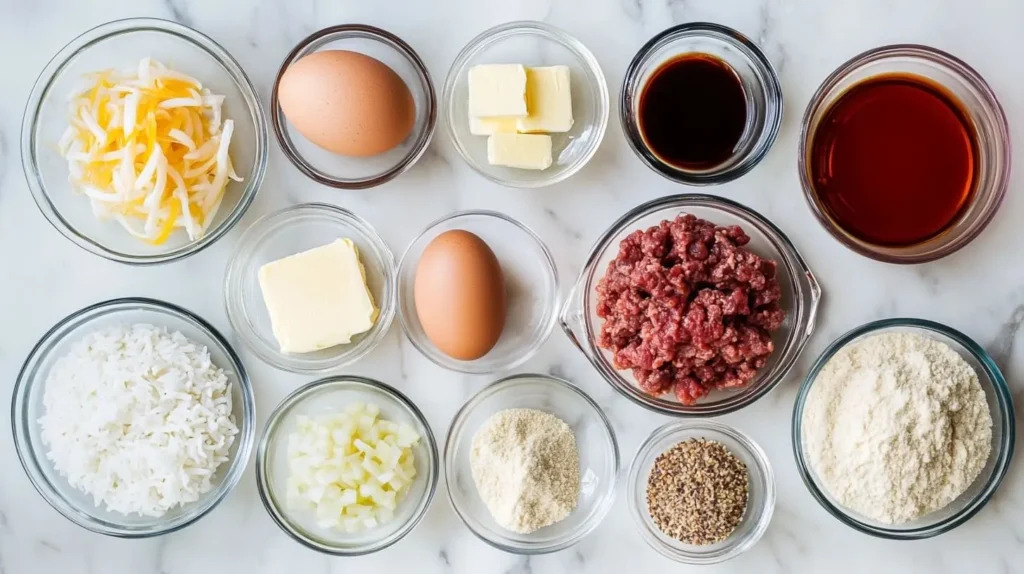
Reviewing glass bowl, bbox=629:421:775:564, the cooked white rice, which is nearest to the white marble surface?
glass bowl, bbox=629:421:775:564

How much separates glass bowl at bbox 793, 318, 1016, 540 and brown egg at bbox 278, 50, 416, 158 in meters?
1.18

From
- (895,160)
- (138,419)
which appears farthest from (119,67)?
(895,160)

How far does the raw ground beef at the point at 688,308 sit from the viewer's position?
1.69 metres

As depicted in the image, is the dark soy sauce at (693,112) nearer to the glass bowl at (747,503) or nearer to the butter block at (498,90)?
the butter block at (498,90)

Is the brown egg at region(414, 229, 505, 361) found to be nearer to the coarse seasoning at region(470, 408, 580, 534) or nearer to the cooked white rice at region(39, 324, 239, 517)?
the coarse seasoning at region(470, 408, 580, 534)

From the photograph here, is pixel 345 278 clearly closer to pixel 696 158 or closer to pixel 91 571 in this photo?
pixel 696 158

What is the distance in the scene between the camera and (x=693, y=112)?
1.88 metres

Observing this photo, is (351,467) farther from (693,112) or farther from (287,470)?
(693,112)

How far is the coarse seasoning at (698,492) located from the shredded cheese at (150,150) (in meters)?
1.31

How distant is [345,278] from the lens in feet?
6.19

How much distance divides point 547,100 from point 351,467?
3.35ft

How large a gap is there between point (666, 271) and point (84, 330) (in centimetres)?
148

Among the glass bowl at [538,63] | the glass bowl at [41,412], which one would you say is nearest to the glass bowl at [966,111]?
the glass bowl at [538,63]

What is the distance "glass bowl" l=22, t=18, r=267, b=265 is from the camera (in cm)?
189
